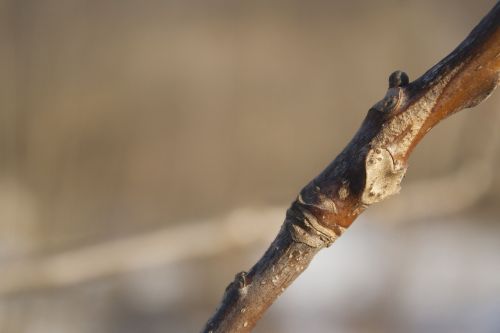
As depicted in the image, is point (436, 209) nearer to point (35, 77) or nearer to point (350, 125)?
point (350, 125)

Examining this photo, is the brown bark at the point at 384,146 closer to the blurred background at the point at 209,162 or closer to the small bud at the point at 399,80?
the small bud at the point at 399,80

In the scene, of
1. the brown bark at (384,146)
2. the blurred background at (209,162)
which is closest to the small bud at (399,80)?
the brown bark at (384,146)

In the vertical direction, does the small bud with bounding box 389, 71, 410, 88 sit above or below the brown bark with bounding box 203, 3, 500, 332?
above

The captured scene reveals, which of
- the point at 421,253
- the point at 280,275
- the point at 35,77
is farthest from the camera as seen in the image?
the point at 421,253

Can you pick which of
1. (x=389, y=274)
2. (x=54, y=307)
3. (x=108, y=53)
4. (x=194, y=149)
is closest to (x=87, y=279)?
(x=54, y=307)

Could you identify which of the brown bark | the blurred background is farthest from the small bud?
the blurred background

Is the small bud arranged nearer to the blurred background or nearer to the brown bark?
the brown bark
